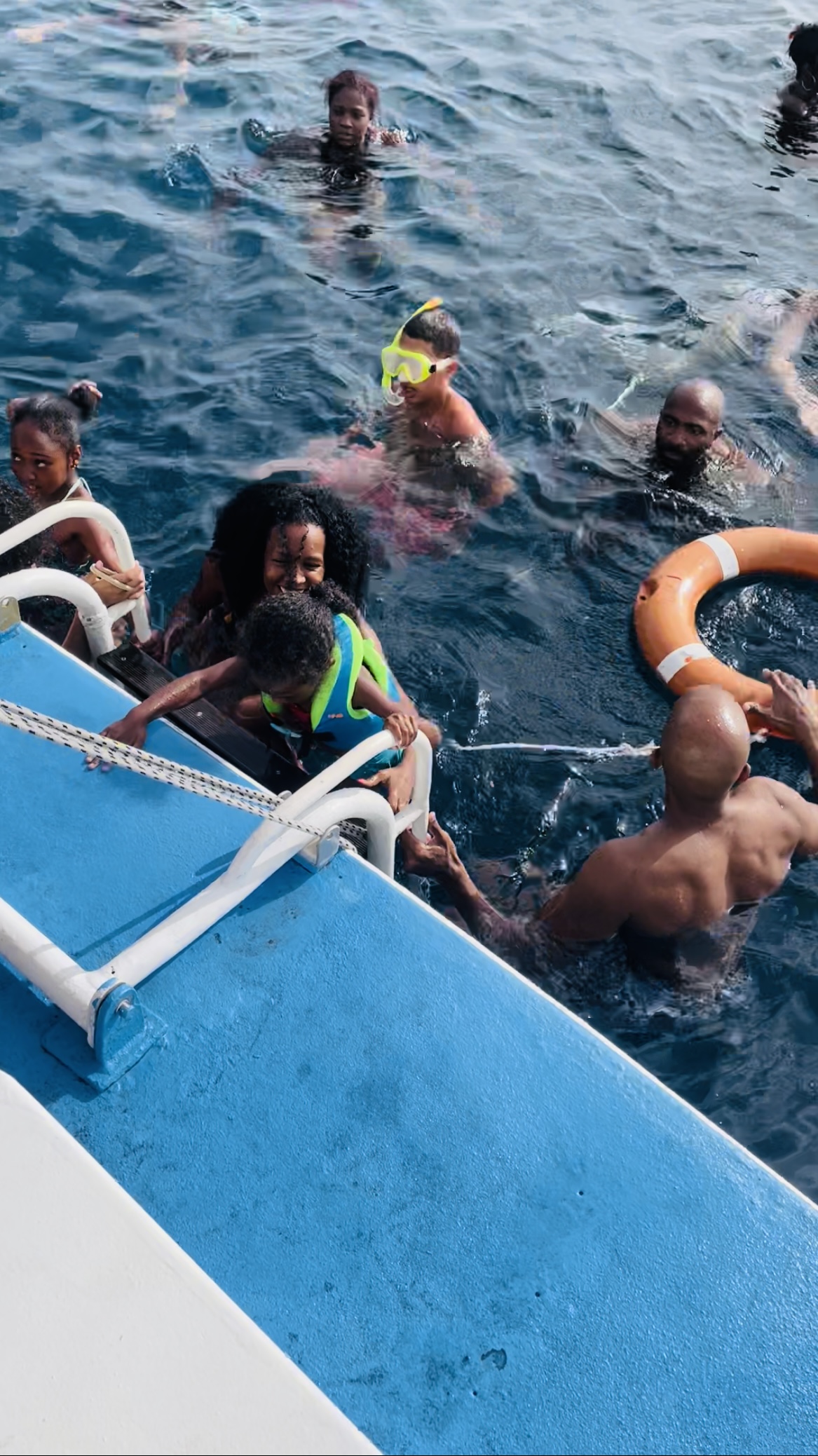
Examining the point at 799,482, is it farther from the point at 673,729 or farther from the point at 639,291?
the point at 673,729

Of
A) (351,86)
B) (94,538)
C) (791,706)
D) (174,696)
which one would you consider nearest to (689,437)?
(791,706)

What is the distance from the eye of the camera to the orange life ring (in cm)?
514

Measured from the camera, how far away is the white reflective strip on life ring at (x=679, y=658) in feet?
17.0

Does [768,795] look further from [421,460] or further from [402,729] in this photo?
[421,460]

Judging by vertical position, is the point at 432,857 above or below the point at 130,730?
below

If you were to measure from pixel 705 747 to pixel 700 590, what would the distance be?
214 cm

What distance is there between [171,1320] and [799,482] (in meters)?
6.18

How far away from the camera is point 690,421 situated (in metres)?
5.97

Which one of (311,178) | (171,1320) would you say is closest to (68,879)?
(171,1320)

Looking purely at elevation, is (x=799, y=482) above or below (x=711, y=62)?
below

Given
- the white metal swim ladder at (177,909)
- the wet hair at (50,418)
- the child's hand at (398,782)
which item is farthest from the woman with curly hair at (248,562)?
the white metal swim ladder at (177,909)

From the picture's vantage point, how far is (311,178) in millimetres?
9078

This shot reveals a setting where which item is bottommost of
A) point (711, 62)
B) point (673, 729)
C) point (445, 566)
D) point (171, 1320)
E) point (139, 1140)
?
point (445, 566)

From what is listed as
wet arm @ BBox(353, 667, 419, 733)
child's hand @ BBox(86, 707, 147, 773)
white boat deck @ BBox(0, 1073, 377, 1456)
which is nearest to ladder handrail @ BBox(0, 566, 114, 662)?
child's hand @ BBox(86, 707, 147, 773)
